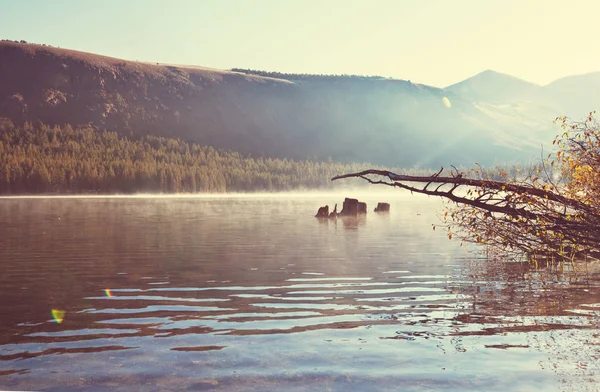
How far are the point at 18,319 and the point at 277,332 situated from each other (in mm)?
7172

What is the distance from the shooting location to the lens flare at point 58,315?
18.4m

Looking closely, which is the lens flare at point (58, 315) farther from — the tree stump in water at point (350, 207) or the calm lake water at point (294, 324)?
the tree stump in water at point (350, 207)

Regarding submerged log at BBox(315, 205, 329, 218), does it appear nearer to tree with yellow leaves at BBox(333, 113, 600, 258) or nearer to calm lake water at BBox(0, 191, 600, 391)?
calm lake water at BBox(0, 191, 600, 391)

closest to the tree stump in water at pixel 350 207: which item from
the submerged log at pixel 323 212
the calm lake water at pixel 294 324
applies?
the submerged log at pixel 323 212

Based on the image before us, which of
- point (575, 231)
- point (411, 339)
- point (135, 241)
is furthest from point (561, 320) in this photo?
point (135, 241)

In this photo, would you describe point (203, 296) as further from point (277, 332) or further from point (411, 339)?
point (411, 339)

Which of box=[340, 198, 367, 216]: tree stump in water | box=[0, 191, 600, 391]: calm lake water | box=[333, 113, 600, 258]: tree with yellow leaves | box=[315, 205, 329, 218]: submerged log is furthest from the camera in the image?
box=[340, 198, 367, 216]: tree stump in water

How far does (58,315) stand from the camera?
62.4 ft

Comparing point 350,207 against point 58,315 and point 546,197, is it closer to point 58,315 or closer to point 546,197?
point 58,315

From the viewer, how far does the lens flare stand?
18.4 metres

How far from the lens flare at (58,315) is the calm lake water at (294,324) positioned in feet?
0.50

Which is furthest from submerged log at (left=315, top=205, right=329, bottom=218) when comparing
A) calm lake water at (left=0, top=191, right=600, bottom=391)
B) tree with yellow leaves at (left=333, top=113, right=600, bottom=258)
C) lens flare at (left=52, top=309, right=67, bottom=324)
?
tree with yellow leaves at (left=333, top=113, right=600, bottom=258)

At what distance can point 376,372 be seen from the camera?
13.3 metres

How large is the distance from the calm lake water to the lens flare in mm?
152
